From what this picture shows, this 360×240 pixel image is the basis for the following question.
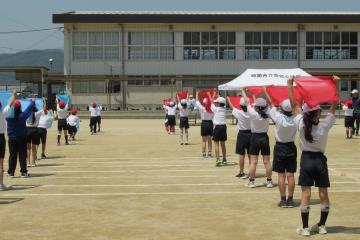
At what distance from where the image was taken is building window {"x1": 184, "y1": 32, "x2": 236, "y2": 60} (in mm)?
55125

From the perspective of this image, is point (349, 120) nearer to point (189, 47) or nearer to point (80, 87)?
point (189, 47)

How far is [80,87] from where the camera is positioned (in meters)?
53.9

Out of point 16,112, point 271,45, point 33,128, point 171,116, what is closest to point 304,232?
point 16,112

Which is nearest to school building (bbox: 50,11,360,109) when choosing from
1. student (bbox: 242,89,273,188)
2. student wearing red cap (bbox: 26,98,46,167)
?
student wearing red cap (bbox: 26,98,46,167)

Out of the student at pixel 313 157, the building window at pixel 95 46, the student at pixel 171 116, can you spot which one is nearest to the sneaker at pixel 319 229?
the student at pixel 313 157

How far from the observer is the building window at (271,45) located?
55.2 meters

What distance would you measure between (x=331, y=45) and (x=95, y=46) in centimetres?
2335

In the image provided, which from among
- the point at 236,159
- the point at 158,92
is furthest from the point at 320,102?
the point at 158,92

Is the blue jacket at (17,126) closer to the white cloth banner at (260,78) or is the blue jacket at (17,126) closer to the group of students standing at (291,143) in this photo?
the group of students standing at (291,143)

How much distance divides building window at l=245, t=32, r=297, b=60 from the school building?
0.10 m

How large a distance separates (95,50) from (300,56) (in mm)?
20203

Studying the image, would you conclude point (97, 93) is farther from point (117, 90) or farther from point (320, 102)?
point (320, 102)

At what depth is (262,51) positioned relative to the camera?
2172 inches

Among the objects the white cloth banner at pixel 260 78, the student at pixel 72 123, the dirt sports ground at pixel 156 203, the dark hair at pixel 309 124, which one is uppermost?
the white cloth banner at pixel 260 78
